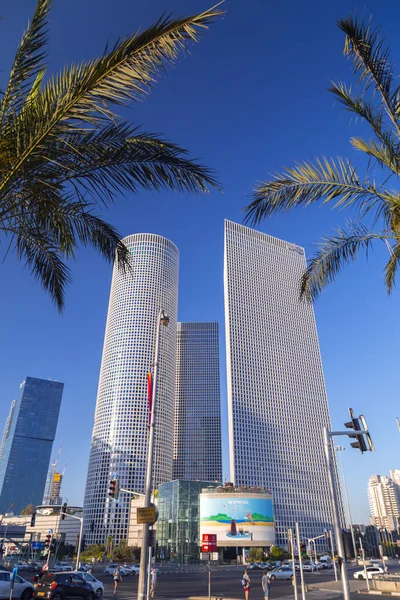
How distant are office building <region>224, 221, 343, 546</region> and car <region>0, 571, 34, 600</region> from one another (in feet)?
486

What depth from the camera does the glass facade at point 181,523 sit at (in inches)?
4441

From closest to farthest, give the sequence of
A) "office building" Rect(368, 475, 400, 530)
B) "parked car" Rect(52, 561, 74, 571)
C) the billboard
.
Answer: "parked car" Rect(52, 561, 74, 571)
the billboard
"office building" Rect(368, 475, 400, 530)

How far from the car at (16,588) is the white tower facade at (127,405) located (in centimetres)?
13863

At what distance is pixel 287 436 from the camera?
583 feet

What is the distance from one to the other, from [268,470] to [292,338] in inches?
2459

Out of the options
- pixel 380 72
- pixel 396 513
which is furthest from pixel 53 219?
pixel 396 513

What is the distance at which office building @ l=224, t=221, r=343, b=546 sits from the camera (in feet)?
541

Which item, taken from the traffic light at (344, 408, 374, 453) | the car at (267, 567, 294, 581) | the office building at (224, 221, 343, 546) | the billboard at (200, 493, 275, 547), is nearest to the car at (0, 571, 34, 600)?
the traffic light at (344, 408, 374, 453)

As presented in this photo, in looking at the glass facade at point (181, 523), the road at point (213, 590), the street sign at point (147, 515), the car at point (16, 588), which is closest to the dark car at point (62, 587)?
the car at point (16, 588)

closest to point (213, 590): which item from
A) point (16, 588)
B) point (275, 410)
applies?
point (16, 588)

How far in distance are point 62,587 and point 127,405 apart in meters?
153

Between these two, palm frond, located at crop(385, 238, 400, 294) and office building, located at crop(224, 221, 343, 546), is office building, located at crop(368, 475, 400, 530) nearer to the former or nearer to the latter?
office building, located at crop(224, 221, 343, 546)

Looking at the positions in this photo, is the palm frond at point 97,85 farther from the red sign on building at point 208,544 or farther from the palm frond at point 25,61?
the red sign on building at point 208,544

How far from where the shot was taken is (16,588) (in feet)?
64.5
